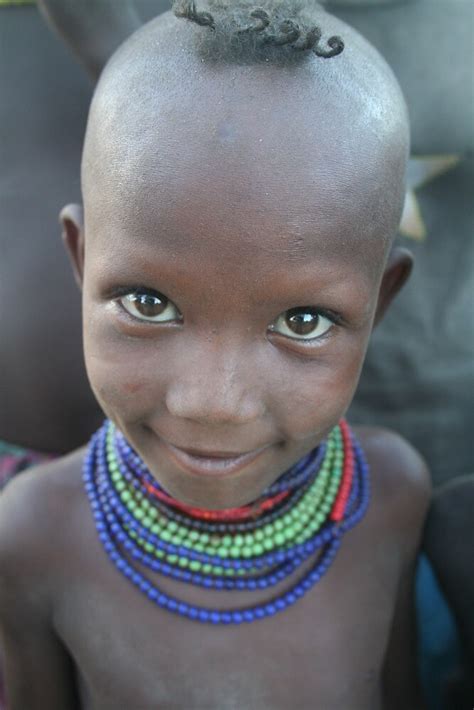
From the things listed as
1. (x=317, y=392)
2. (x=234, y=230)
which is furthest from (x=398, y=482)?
(x=234, y=230)

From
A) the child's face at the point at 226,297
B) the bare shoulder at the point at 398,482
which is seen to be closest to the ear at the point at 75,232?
the child's face at the point at 226,297

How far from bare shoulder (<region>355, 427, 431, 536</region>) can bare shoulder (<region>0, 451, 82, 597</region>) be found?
473mm

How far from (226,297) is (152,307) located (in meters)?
0.10

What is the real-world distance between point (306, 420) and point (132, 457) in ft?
1.07

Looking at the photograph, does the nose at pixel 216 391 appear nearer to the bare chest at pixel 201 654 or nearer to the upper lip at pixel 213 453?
the upper lip at pixel 213 453

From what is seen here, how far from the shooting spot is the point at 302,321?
82cm

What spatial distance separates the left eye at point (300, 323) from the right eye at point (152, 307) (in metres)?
0.11

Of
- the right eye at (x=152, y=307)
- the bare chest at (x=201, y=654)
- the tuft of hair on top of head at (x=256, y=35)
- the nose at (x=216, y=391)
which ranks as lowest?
the bare chest at (x=201, y=654)

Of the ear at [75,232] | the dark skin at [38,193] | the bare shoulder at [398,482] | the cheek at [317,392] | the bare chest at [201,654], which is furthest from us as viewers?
the dark skin at [38,193]

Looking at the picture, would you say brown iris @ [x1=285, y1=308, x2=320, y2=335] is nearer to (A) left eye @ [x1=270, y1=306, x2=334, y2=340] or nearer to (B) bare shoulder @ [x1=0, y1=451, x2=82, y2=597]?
(A) left eye @ [x1=270, y1=306, x2=334, y2=340]

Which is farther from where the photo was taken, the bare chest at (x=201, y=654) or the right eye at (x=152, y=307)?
the bare chest at (x=201, y=654)

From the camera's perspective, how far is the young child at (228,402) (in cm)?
75

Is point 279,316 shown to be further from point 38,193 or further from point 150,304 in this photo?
point 38,193

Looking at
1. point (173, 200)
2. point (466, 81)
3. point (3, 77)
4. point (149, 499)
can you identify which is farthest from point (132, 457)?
point (466, 81)
